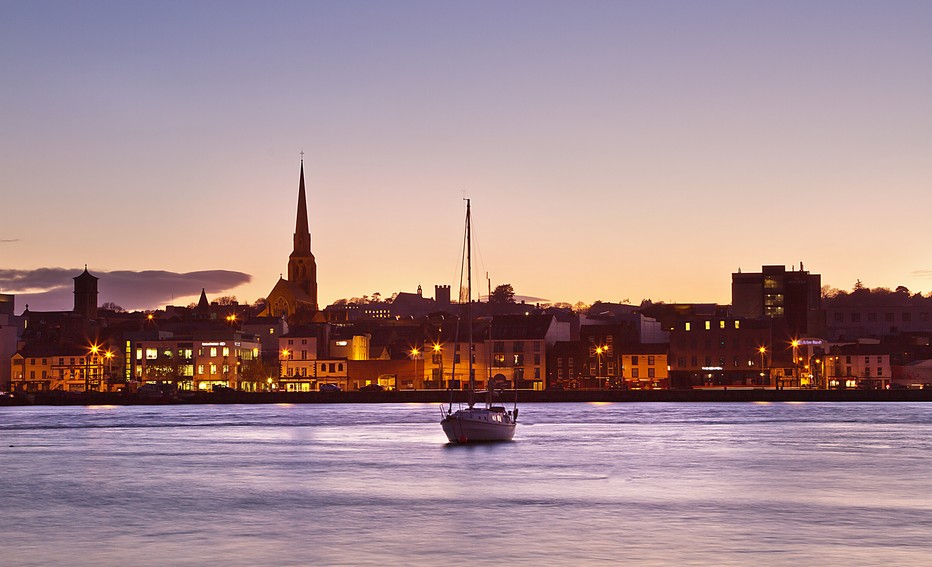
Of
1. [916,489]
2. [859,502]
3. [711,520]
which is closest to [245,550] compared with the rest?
[711,520]

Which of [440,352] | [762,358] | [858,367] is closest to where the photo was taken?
[762,358]

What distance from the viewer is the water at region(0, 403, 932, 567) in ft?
95.2

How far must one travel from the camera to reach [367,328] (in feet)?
609

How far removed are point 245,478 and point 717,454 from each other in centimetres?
2234

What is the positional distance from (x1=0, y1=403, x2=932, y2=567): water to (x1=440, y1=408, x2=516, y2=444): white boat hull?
2.88 feet

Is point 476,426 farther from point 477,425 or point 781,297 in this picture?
point 781,297

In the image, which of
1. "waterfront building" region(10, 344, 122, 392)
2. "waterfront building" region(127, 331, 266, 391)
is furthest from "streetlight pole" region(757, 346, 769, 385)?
"waterfront building" region(10, 344, 122, 392)

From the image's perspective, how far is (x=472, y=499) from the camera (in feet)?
131

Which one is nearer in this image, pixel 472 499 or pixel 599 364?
pixel 472 499

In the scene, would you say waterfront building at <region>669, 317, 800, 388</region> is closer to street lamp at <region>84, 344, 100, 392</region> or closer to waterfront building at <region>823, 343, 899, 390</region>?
waterfront building at <region>823, 343, 899, 390</region>

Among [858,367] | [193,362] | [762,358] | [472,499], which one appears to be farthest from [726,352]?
[472,499]

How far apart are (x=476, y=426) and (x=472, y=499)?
2391 centimetres

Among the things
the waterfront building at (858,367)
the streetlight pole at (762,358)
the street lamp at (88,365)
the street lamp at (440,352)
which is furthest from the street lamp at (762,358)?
the street lamp at (88,365)

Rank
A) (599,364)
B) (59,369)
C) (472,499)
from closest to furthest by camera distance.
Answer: (472,499) < (599,364) < (59,369)
